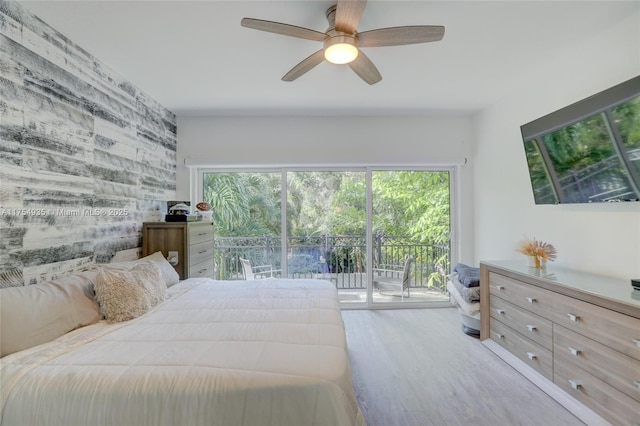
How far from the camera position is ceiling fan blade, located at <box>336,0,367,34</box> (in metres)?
1.38

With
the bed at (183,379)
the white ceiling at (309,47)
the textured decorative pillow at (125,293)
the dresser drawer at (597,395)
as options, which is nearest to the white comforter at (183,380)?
the bed at (183,379)

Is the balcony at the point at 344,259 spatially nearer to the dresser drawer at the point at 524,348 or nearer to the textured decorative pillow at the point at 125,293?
the dresser drawer at the point at 524,348

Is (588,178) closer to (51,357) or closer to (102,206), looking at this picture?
(51,357)

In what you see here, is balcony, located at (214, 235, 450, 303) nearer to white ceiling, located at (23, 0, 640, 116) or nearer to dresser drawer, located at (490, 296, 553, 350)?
dresser drawer, located at (490, 296, 553, 350)

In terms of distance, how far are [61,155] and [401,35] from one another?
243 centimetres

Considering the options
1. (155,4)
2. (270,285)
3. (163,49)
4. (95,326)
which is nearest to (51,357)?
(95,326)

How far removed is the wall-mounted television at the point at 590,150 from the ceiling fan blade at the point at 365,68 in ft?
4.96

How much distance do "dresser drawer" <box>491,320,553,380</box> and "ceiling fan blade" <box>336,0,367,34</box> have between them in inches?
99.6

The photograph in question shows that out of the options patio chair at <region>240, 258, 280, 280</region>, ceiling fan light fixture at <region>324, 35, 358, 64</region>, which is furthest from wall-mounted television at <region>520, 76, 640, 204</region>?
patio chair at <region>240, 258, 280, 280</region>

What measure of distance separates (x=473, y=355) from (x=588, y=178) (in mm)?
1710

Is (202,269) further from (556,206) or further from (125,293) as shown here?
(556,206)

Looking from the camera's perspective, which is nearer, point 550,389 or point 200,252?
point 550,389

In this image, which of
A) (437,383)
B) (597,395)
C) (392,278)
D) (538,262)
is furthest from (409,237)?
(597,395)

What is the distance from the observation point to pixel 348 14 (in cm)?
147
